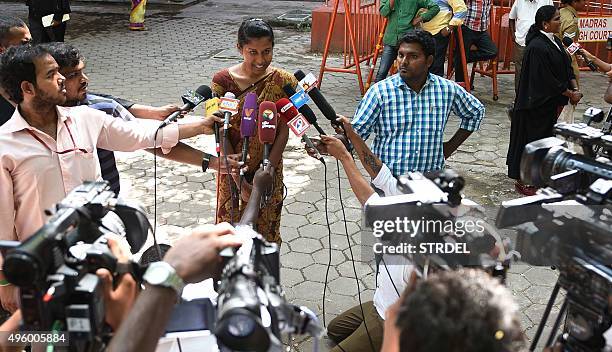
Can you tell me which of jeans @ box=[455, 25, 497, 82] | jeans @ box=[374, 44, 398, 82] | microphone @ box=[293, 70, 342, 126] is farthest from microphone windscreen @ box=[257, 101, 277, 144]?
jeans @ box=[455, 25, 497, 82]

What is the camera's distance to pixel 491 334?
1286 mm

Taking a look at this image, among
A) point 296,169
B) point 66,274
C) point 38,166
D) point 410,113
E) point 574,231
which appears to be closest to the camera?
point 66,274

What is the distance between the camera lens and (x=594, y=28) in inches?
326

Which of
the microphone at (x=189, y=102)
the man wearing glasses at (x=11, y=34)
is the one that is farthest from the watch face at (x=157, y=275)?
the man wearing glasses at (x=11, y=34)

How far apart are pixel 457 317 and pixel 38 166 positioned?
182 cm

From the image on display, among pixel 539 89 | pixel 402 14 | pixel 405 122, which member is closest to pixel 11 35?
pixel 405 122

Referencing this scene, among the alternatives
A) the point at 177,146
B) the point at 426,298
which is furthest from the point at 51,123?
the point at 426,298

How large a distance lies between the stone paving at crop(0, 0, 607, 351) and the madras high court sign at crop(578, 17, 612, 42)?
0.70m

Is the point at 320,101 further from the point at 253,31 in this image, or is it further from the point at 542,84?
the point at 542,84

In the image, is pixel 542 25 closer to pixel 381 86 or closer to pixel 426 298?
pixel 381 86

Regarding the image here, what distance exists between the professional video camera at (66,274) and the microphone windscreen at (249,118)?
4.27ft

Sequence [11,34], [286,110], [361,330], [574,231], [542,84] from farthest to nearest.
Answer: [542,84], [11,34], [286,110], [361,330], [574,231]

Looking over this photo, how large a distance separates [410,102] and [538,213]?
1487mm

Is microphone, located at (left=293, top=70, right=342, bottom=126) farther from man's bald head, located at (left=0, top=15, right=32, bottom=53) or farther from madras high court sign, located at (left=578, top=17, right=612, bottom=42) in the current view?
madras high court sign, located at (left=578, top=17, right=612, bottom=42)
